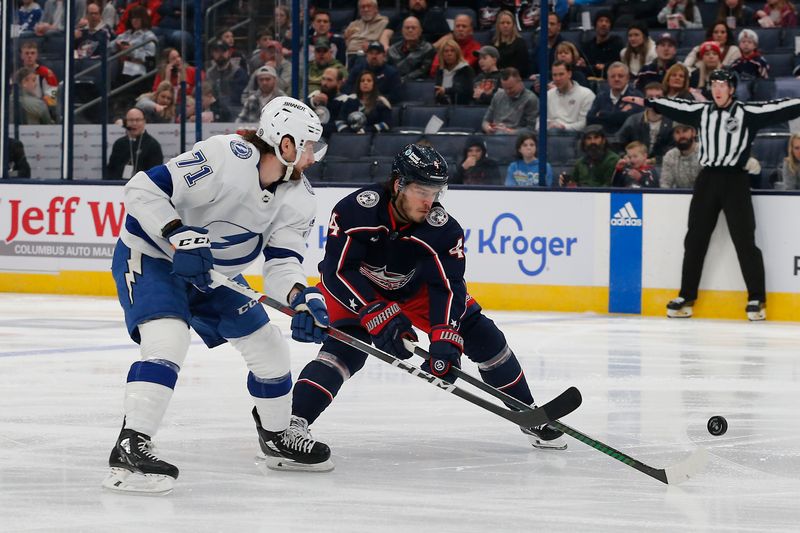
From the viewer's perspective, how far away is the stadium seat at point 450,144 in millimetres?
9078

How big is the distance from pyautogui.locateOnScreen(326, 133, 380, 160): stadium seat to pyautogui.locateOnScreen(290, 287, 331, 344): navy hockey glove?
237 inches

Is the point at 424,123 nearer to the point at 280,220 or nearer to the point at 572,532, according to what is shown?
the point at 280,220

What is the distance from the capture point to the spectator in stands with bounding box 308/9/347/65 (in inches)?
409

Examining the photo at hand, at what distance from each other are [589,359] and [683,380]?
0.67 m

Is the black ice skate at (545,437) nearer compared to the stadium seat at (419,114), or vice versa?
the black ice skate at (545,437)

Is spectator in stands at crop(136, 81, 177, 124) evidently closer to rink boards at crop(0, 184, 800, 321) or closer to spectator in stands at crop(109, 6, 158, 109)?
spectator in stands at crop(109, 6, 158, 109)

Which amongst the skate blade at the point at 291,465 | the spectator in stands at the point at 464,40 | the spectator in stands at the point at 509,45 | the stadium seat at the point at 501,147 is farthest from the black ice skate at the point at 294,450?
the spectator in stands at the point at 464,40

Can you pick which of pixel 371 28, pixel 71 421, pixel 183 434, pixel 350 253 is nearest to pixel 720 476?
pixel 350 253

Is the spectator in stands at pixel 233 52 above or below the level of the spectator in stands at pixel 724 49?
below

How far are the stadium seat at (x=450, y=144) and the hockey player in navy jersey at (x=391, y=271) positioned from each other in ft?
17.0

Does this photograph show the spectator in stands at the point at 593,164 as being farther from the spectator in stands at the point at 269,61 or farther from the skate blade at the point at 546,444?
the skate blade at the point at 546,444

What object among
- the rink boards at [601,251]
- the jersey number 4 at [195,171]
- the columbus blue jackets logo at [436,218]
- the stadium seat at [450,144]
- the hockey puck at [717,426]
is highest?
the jersey number 4 at [195,171]

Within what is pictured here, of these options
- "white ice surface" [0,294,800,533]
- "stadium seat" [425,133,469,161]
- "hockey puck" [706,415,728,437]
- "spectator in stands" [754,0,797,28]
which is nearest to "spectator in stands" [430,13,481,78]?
"stadium seat" [425,133,469,161]

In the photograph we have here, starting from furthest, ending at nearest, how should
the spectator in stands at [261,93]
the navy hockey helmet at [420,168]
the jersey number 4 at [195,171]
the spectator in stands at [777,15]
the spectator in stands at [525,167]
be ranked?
the spectator in stands at [777,15] → the spectator in stands at [261,93] → the spectator in stands at [525,167] → the navy hockey helmet at [420,168] → the jersey number 4 at [195,171]
